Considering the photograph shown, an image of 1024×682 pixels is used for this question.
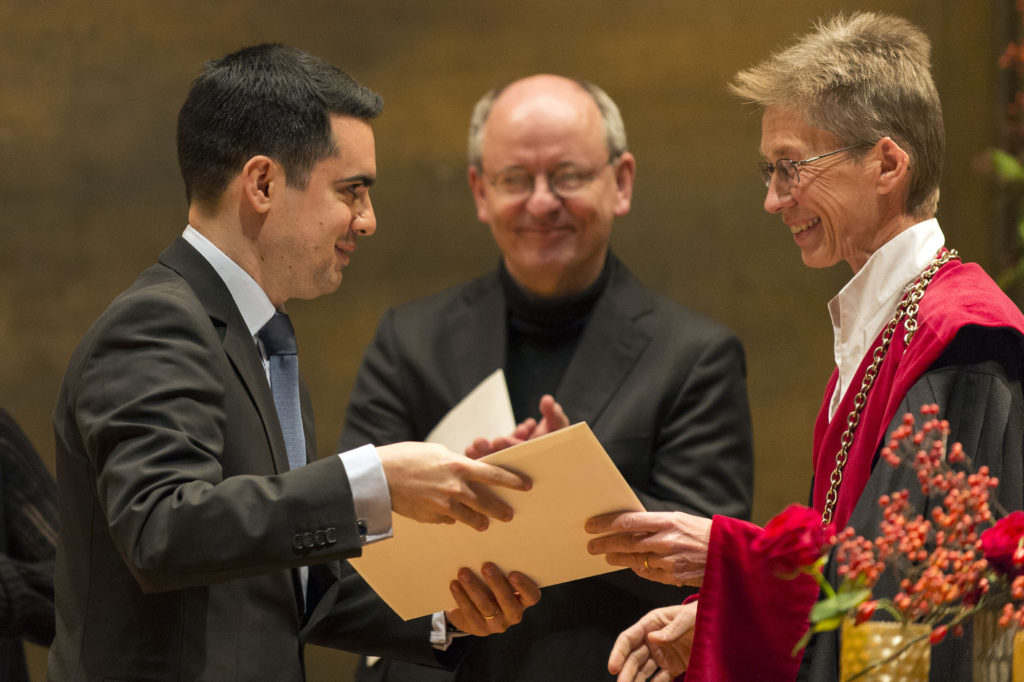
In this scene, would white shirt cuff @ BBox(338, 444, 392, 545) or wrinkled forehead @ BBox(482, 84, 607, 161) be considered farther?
wrinkled forehead @ BBox(482, 84, 607, 161)

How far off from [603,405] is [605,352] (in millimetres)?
181

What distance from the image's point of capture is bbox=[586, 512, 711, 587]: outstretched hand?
216 cm

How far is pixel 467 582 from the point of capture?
236 centimetres

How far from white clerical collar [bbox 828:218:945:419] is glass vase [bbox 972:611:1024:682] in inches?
24.8

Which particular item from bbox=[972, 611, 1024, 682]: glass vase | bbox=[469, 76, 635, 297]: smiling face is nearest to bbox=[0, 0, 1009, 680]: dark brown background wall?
bbox=[469, 76, 635, 297]: smiling face

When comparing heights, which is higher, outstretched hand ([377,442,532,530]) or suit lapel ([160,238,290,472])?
suit lapel ([160,238,290,472])

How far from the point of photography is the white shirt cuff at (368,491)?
194 cm

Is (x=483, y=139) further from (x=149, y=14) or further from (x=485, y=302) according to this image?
(x=149, y=14)

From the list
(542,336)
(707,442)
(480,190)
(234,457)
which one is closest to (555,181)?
(480,190)

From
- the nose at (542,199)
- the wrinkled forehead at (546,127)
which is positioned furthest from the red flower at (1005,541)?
the wrinkled forehead at (546,127)

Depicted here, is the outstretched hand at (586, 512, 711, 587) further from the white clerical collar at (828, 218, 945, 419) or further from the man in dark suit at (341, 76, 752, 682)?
the man in dark suit at (341, 76, 752, 682)

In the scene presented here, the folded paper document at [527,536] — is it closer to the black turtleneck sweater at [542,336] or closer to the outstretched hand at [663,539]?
the outstretched hand at [663,539]

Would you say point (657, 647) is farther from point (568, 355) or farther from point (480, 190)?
point (480, 190)

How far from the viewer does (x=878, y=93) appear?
227cm
